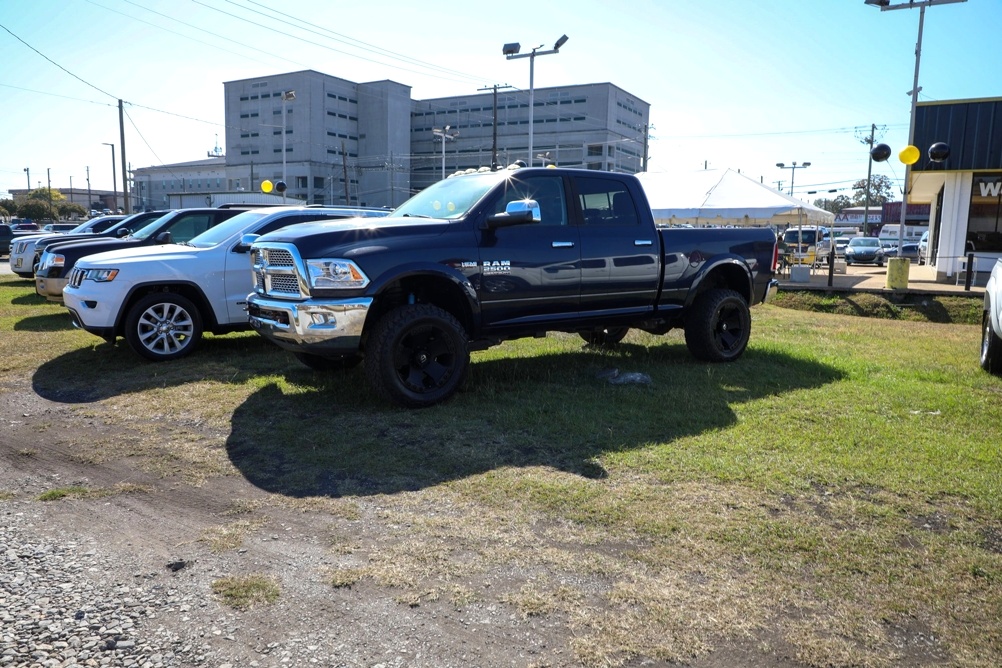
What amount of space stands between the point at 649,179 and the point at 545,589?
19.7 meters

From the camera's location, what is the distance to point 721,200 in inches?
767

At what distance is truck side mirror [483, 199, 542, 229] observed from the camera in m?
6.23

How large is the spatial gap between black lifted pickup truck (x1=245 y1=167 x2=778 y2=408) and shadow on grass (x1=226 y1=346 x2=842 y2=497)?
452mm

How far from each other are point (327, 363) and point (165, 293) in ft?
7.65

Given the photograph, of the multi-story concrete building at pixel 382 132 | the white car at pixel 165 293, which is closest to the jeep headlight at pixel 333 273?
the white car at pixel 165 293

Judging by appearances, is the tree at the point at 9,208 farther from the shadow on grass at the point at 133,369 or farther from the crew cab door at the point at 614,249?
the crew cab door at the point at 614,249

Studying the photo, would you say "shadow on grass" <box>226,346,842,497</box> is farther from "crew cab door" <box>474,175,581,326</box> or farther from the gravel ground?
the gravel ground

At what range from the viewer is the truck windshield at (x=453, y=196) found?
6.90m

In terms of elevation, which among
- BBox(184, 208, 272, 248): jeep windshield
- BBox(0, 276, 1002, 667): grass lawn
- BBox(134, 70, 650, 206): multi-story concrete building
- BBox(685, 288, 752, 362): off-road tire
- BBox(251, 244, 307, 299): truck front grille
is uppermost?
BBox(134, 70, 650, 206): multi-story concrete building

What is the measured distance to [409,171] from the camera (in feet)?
343

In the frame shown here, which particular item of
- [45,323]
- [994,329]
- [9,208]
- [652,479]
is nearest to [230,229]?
[45,323]

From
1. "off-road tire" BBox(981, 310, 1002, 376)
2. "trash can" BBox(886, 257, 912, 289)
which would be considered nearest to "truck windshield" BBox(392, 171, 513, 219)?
"off-road tire" BBox(981, 310, 1002, 376)

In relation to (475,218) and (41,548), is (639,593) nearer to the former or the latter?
(41,548)

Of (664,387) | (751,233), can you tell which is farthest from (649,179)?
(664,387)
